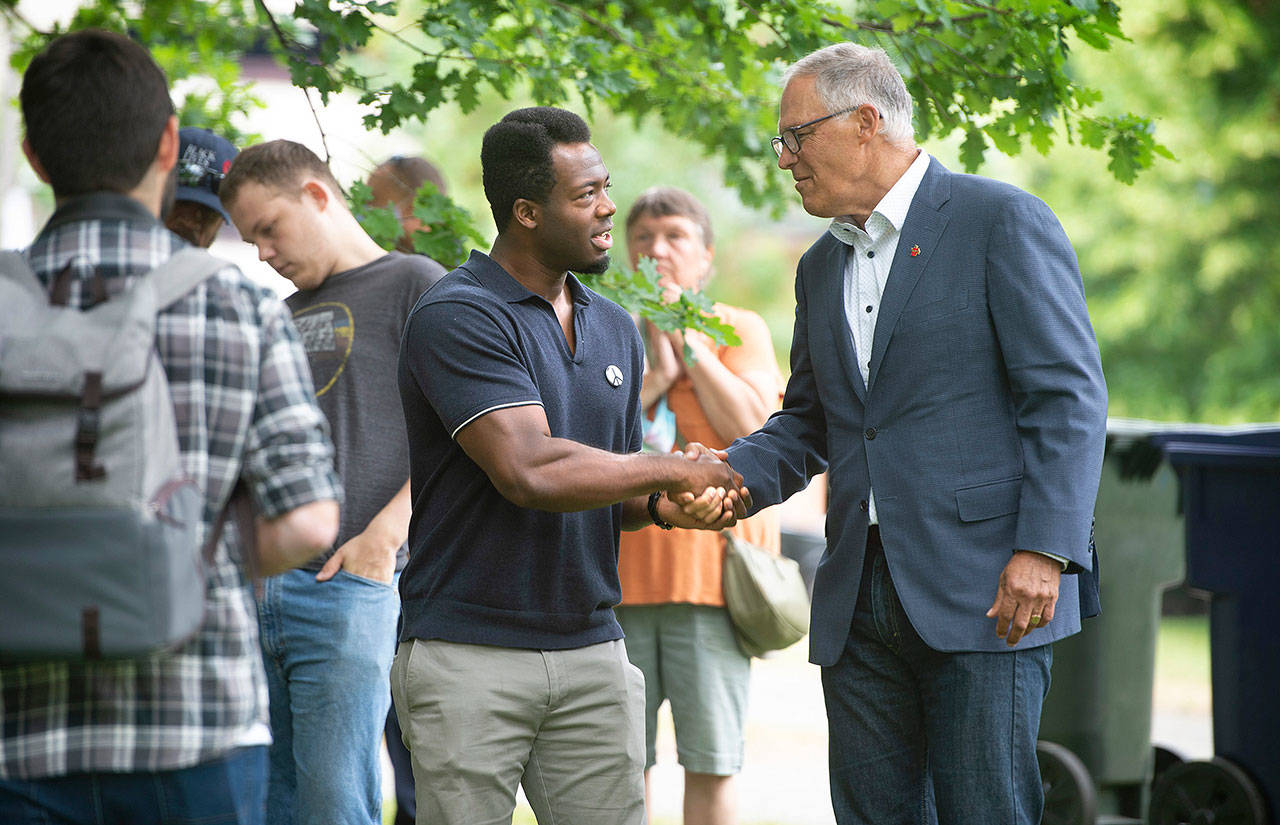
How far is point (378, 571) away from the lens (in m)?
3.80

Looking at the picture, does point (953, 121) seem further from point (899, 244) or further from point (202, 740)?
point (202, 740)

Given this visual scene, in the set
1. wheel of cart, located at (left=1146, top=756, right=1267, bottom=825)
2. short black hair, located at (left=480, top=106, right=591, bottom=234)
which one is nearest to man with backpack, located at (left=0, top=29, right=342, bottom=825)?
short black hair, located at (left=480, top=106, right=591, bottom=234)

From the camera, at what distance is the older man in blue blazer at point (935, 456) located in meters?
3.02

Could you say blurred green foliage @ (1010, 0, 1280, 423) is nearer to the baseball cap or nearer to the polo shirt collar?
the baseball cap

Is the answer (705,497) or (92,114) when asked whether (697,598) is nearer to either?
(705,497)

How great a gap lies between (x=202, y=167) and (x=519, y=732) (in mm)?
1950

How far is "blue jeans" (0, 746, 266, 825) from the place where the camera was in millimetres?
2135

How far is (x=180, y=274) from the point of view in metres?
2.18

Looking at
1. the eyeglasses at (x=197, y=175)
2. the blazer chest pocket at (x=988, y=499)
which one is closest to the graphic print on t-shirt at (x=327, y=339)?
the eyeglasses at (x=197, y=175)

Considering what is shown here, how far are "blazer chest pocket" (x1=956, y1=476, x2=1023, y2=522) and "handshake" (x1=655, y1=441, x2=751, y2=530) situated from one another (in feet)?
2.26

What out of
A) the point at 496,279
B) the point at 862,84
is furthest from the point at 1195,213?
the point at 496,279

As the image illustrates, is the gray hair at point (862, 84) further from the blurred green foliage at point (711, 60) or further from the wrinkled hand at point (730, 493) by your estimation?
the blurred green foliage at point (711, 60)

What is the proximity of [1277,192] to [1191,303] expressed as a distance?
164 centimetres

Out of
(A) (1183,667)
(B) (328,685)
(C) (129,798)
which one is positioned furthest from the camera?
(A) (1183,667)
